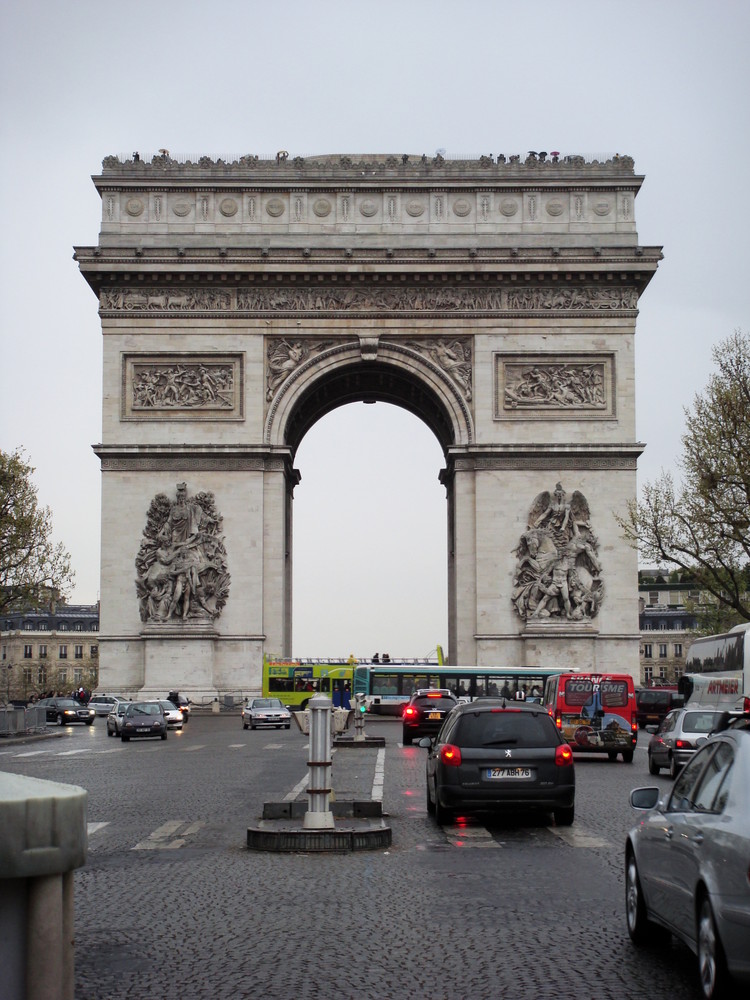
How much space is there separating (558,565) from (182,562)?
1353 centimetres

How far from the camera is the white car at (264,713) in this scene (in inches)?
1869

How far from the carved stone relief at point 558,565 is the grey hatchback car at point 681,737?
25.3m

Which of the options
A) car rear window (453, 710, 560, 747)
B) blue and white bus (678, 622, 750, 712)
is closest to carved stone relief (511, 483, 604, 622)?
blue and white bus (678, 622, 750, 712)

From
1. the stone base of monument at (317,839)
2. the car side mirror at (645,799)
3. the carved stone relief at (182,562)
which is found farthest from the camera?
the carved stone relief at (182,562)

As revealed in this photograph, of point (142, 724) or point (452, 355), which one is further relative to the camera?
point (452, 355)

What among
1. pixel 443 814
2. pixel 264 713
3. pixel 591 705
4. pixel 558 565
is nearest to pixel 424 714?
pixel 591 705

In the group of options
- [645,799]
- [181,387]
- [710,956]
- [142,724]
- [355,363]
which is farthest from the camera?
[355,363]

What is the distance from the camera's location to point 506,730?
16.9m

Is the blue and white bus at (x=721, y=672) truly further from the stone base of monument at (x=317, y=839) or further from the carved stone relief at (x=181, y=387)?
the carved stone relief at (x=181, y=387)

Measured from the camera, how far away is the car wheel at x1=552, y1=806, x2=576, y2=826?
16.6 meters

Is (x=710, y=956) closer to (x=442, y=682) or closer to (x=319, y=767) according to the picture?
(x=319, y=767)

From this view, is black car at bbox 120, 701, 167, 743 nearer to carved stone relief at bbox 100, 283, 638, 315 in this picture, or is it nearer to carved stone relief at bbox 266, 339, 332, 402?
carved stone relief at bbox 266, 339, 332, 402

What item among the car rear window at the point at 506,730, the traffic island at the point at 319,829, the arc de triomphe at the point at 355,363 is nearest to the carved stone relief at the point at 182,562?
the arc de triomphe at the point at 355,363

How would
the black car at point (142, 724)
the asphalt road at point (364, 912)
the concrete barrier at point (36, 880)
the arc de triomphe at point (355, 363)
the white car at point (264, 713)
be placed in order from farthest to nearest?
the arc de triomphe at point (355, 363), the white car at point (264, 713), the black car at point (142, 724), the asphalt road at point (364, 912), the concrete barrier at point (36, 880)
